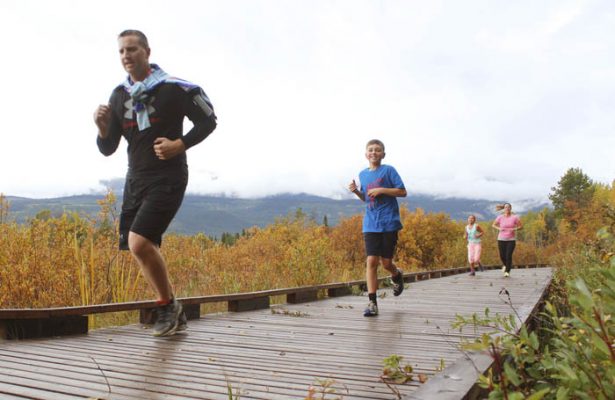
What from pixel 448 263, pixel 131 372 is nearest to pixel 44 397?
pixel 131 372

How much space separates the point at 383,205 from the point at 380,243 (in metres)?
0.46

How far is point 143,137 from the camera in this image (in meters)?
4.26

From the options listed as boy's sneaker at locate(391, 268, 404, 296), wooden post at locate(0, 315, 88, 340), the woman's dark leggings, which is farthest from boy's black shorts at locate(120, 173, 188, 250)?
the woman's dark leggings

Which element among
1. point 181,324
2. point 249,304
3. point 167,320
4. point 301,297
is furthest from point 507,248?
point 167,320

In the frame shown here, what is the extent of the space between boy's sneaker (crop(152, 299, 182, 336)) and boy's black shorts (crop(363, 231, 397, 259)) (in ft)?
8.84

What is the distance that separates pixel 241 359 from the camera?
3592 millimetres

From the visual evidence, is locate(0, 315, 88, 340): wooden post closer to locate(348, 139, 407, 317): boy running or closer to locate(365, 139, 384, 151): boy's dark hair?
locate(348, 139, 407, 317): boy running

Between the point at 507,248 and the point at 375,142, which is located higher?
the point at 375,142

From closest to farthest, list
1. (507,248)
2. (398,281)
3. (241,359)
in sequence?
(241,359) → (398,281) → (507,248)

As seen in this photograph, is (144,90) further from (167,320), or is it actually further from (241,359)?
(241,359)

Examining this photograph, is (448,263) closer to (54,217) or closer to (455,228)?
(455,228)

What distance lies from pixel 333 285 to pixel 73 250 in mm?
4312

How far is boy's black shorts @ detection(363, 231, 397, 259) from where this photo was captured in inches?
254

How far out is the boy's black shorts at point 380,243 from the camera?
21.2 ft
